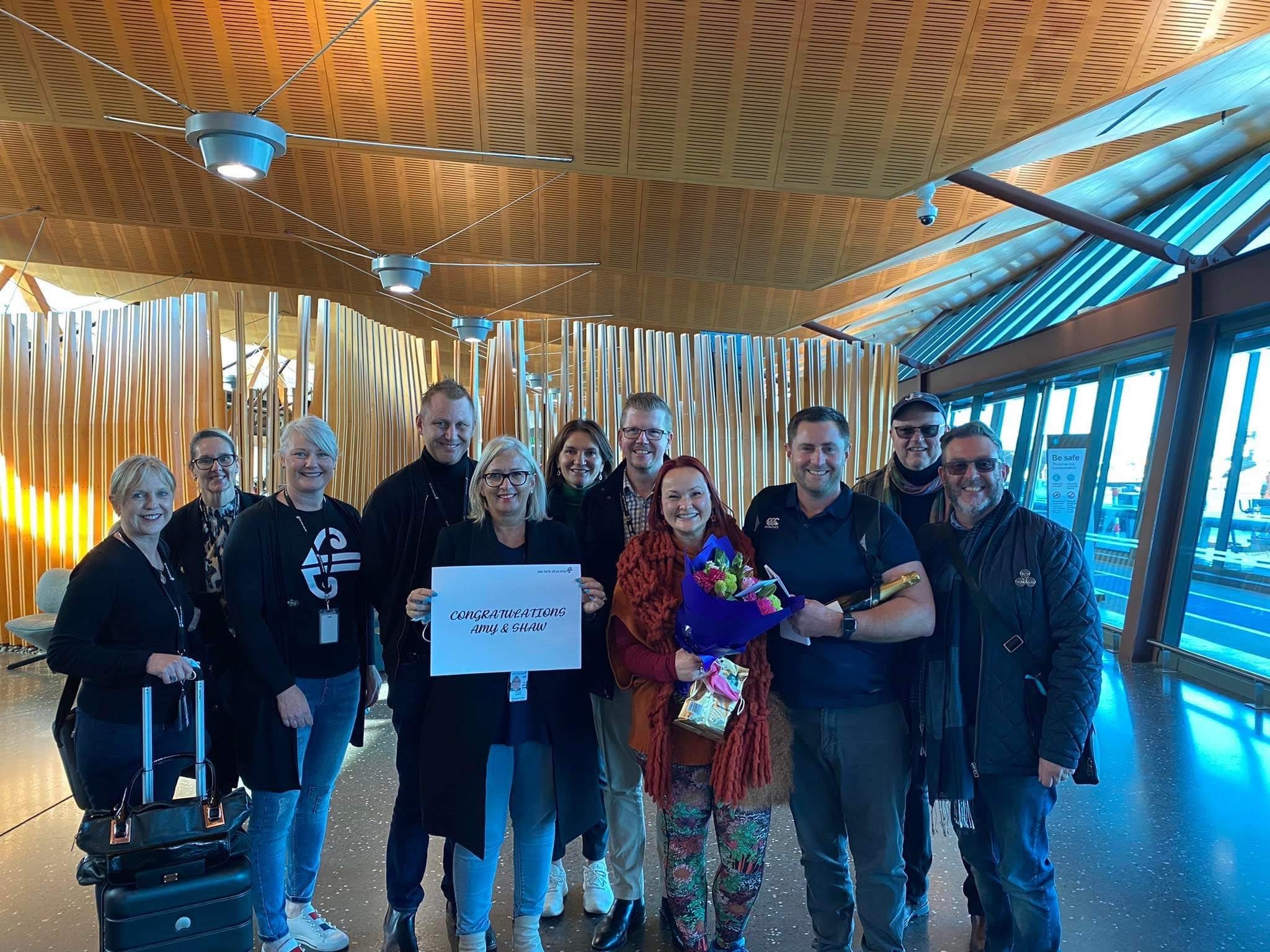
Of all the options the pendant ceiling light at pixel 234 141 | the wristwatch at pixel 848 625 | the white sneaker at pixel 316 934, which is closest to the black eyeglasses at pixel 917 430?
the wristwatch at pixel 848 625

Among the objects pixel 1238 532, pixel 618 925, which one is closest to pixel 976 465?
pixel 618 925

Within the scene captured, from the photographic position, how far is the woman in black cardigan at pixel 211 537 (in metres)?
2.93

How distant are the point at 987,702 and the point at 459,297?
11.0 meters

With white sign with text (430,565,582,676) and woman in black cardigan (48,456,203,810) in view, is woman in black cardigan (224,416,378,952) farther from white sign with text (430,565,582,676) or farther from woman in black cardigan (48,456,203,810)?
white sign with text (430,565,582,676)

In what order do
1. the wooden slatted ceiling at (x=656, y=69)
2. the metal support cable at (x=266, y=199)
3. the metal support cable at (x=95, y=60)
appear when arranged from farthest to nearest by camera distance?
the metal support cable at (x=266, y=199) → the wooden slatted ceiling at (x=656, y=69) → the metal support cable at (x=95, y=60)

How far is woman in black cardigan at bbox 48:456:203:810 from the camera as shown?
242 centimetres

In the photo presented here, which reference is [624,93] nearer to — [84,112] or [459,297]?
[84,112]

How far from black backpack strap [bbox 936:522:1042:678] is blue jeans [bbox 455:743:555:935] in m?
1.35

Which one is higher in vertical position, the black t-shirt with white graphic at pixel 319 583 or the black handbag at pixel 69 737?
the black t-shirt with white graphic at pixel 319 583

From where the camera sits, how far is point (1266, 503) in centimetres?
632

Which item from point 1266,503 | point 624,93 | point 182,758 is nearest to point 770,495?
point 182,758

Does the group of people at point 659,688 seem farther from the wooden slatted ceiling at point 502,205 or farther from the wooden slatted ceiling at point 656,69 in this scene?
the wooden slatted ceiling at point 502,205

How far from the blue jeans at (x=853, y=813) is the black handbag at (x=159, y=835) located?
1595 millimetres

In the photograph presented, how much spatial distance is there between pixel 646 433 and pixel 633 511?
0.96ft
